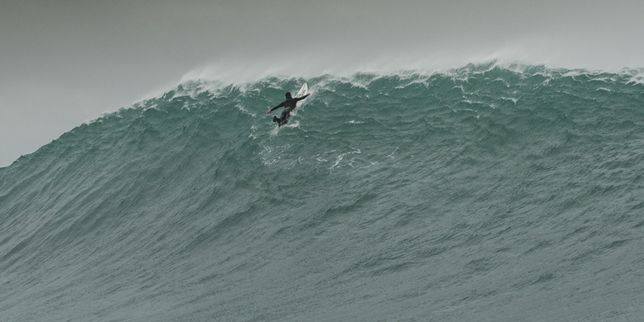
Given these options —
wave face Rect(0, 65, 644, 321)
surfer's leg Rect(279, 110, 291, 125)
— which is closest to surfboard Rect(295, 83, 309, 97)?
wave face Rect(0, 65, 644, 321)

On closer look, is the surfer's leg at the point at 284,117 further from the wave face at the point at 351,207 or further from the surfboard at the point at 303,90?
the surfboard at the point at 303,90

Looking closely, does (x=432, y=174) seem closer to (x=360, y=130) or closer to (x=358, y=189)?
(x=358, y=189)

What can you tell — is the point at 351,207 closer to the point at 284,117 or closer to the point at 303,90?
the point at 284,117

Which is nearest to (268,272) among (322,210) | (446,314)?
(322,210)

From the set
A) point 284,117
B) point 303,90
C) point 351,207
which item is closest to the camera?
point 351,207

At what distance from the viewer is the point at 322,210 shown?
30.4 meters

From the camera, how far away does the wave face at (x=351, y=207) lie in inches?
840

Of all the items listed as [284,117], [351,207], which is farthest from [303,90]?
[351,207]

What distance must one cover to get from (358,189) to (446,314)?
13.0 m

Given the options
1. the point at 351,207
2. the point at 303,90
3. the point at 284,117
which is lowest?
the point at 351,207

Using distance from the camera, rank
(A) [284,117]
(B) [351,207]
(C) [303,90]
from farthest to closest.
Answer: (C) [303,90], (A) [284,117], (B) [351,207]

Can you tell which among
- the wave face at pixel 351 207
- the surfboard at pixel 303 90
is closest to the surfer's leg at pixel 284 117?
the wave face at pixel 351 207

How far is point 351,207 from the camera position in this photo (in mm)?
30031

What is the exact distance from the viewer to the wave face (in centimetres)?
2133
